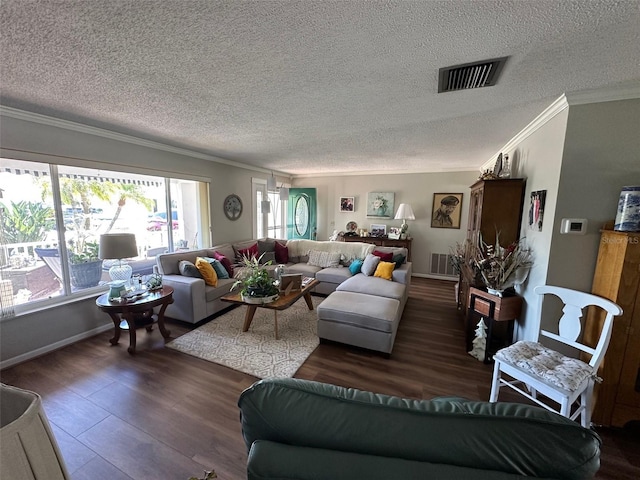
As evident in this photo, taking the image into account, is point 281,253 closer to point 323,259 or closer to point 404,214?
point 323,259

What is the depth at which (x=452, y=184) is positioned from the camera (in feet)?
17.8

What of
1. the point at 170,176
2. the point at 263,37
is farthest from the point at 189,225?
the point at 263,37

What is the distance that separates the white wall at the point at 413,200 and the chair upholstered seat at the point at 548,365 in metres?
3.91

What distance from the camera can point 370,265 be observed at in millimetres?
4133

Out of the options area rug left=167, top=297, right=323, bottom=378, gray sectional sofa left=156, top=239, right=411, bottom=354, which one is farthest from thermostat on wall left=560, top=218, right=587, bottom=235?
area rug left=167, top=297, right=323, bottom=378

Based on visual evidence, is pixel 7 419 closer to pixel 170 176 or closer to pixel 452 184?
pixel 170 176

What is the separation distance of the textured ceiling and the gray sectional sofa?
1852 mm

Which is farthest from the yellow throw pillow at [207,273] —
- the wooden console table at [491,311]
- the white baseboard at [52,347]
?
the wooden console table at [491,311]

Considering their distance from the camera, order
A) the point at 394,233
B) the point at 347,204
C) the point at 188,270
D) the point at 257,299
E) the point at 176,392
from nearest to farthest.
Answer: the point at 176,392, the point at 257,299, the point at 188,270, the point at 394,233, the point at 347,204

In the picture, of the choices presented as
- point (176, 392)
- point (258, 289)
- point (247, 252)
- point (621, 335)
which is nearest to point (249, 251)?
point (247, 252)

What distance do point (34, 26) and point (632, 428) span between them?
4.31 metres

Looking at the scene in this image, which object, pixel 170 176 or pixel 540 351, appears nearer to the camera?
pixel 540 351

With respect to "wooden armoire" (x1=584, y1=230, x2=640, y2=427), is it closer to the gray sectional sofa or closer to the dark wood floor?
the dark wood floor

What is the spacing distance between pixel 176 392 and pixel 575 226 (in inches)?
134
